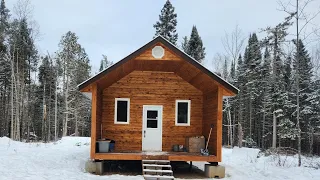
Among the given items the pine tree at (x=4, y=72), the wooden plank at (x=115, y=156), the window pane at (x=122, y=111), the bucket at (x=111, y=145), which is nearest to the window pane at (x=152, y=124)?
the window pane at (x=122, y=111)

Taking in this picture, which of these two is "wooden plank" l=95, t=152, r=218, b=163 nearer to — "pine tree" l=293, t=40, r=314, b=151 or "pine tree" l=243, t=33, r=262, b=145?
"pine tree" l=293, t=40, r=314, b=151

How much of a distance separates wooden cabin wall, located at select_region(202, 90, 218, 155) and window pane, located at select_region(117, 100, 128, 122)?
324 centimetres

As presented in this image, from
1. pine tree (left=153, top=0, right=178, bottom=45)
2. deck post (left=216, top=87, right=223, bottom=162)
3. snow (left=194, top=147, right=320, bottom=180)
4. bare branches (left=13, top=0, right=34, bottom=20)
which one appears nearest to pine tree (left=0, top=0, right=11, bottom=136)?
bare branches (left=13, top=0, right=34, bottom=20)

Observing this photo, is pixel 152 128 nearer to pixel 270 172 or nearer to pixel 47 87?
pixel 270 172

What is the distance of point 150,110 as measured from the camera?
Answer: 42.6 ft

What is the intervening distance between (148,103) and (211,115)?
2.75m

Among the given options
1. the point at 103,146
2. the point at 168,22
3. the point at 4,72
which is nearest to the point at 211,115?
the point at 103,146

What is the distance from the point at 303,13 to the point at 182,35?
894 inches

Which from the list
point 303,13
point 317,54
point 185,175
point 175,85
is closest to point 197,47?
point 317,54

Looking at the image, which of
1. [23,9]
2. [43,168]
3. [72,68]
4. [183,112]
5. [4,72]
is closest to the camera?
[43,168]

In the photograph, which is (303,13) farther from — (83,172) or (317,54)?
(317,54)

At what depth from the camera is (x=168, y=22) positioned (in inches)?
1216

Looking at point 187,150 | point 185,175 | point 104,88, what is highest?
point 104,88

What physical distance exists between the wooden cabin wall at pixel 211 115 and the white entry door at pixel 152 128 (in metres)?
1.86
